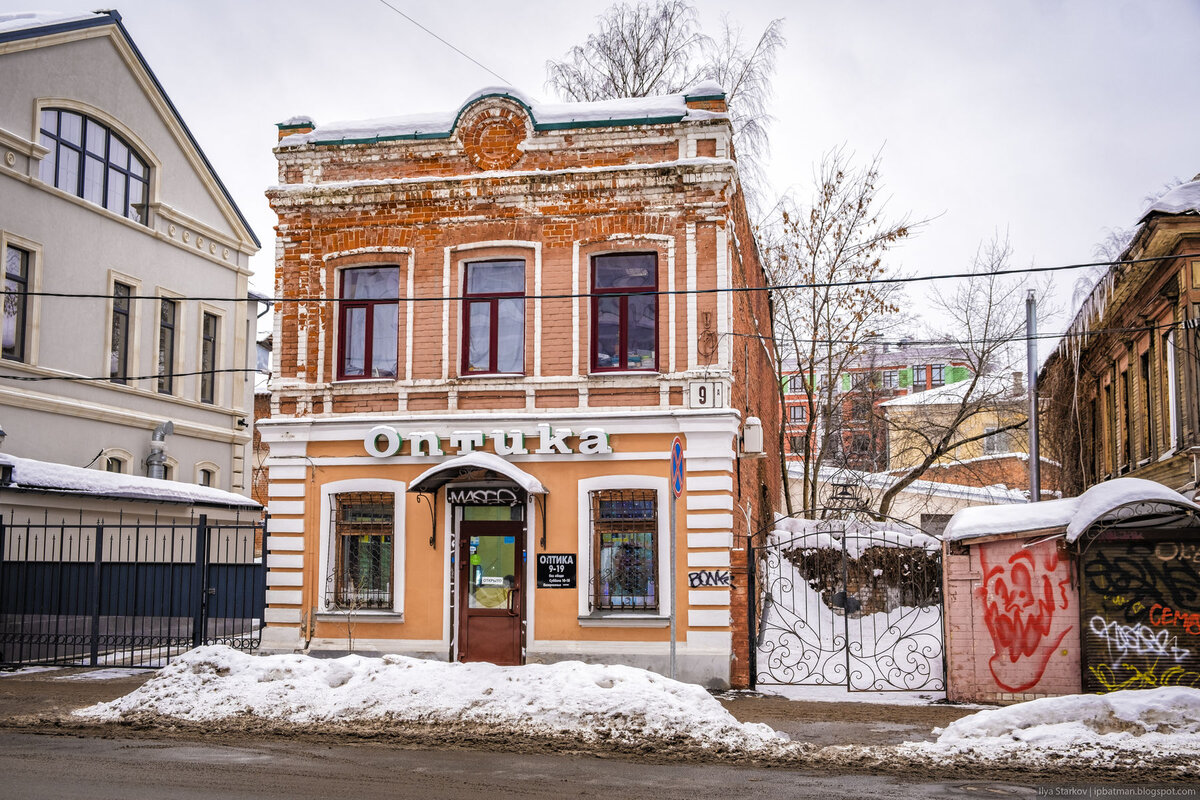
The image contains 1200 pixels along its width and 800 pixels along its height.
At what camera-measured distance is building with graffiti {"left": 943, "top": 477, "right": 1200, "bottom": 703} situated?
13695mm

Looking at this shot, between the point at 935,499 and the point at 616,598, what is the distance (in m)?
26.0

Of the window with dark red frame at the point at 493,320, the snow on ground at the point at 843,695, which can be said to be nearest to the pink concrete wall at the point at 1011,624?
the snow on ground at the point at 843,695

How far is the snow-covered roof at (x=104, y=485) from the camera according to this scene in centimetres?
Answer: 2041

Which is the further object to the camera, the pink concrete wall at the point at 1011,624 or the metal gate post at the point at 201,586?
the metal gate post at the point at 201,586

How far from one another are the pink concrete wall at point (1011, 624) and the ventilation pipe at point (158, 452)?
65.5 feet

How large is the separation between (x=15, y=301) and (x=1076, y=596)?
2197 centimetres

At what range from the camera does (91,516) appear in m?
24.4

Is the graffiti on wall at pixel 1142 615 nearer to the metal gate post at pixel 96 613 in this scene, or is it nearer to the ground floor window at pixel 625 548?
the ground floor window at pixel 625 548

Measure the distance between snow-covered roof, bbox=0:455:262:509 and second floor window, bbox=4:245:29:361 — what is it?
286 cm

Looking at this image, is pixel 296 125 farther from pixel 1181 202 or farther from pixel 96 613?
pixel 1181 202

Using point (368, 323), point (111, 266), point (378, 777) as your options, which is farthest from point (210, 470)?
point (378, 777)

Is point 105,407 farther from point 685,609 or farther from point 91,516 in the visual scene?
point 685,609

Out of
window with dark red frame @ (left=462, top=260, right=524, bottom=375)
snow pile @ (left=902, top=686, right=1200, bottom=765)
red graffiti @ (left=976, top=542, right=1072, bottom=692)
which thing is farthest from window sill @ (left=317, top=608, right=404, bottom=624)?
snow pile @ (left=902, top=686, right=1200, bottom=765)

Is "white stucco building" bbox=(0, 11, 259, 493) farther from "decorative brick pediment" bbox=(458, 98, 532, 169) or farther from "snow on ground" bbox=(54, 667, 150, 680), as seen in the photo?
"decorative brick pediment" bbox=(458, 98, 532, 169)
